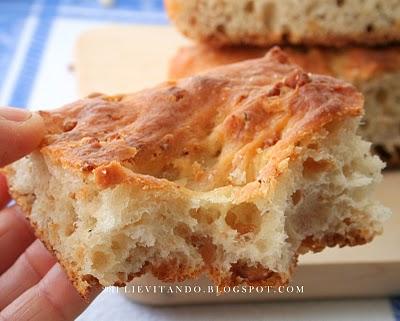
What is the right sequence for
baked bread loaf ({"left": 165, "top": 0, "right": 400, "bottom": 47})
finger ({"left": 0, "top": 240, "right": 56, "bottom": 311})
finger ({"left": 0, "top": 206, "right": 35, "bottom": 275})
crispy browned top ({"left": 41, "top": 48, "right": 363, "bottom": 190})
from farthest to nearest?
1. baked bread loaf ({"left": 165, "top": 0, "right": 400, "bottom": 47})
2. finger ({"left": 0, "top": 206, "right": 35, "bottom": 275})
3. finger ({"left": 0, "top": 240, "right": 56, "bottom": 311})
4. crispy browned top ({"left": 41, "top": 48, "right": 363, "bottom": 190})

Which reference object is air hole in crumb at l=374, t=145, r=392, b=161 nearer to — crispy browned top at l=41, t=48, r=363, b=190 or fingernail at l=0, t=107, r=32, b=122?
crispy browned top at l=41, t=48, r=363, b=190

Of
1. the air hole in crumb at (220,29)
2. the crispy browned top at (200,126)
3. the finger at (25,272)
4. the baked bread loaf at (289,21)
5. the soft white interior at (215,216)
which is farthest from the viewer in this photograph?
the air hole in crumb at (220,29)

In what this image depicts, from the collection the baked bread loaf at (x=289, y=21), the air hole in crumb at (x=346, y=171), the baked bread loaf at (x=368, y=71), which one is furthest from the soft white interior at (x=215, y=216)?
the baked bread loaf at (x=289, y=21)

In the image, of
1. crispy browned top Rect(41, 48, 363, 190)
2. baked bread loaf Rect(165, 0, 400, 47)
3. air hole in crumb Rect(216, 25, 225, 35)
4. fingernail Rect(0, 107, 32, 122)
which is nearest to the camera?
crispy browned top Rect(41, 48, 363, 190)

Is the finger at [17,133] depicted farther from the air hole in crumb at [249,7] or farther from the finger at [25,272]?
→ the air hole in crumb at [249,7]

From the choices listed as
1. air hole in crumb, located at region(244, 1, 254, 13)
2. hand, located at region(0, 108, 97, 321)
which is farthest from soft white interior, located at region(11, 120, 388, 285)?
air hole in crumb, located at region(244, 1, 254, 13)

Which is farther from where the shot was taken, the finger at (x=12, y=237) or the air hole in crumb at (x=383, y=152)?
the air hole in crumb at (x=383, y=152)
